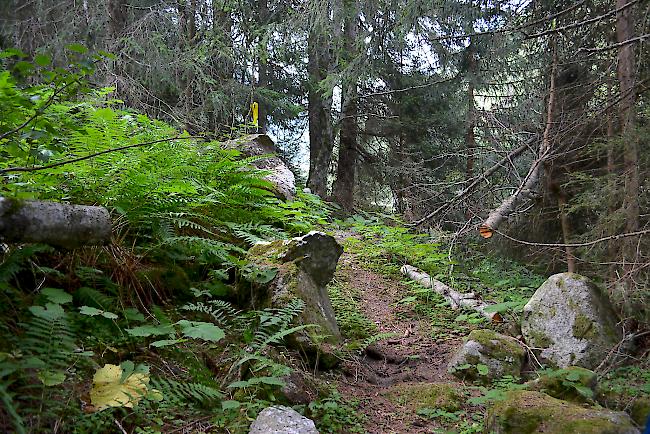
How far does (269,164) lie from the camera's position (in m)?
7.87

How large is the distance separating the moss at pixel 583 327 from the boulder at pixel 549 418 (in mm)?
2210

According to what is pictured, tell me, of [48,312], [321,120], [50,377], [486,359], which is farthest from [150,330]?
[321,120]

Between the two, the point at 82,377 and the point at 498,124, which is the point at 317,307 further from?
the point at 498,124

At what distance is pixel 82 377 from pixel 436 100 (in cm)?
1200

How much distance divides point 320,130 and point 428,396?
1112 centimetres

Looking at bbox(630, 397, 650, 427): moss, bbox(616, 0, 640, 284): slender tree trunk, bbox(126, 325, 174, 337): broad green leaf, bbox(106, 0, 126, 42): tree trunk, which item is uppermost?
bbox(106, 0, 126, 42): tree trunk

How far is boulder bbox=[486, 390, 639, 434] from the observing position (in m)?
3.12

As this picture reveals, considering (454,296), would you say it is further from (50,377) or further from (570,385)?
(50,377)

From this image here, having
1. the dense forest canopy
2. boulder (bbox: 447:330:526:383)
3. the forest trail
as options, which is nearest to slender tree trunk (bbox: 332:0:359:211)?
the dense forest canopy

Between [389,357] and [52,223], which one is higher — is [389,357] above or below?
below

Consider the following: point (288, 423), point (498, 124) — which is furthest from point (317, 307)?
point (498, 124)

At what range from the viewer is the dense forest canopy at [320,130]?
349 cm

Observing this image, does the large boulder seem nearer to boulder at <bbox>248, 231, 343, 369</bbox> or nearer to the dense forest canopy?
the dense forest canopy

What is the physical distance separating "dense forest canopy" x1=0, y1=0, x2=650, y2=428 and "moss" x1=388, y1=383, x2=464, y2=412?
4.64 ft
